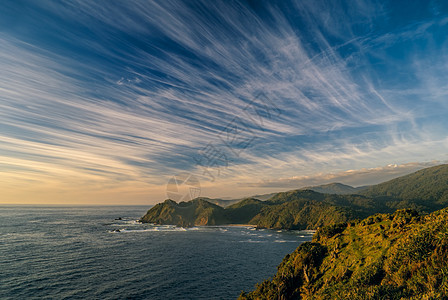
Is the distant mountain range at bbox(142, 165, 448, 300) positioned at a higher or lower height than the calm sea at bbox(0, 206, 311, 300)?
higher

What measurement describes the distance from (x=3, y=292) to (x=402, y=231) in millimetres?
114106

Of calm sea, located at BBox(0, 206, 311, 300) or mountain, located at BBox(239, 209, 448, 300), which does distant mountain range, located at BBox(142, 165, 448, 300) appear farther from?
calm sea, located at BBox(0, 206, 311, 300)

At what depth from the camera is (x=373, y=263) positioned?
142ft

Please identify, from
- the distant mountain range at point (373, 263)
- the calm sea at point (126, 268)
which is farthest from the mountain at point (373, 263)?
the calm sea at point (126, 268)

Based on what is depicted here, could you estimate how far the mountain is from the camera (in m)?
33.6

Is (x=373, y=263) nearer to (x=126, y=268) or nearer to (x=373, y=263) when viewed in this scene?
(x=373, y=263)

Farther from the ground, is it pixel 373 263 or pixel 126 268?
pixel 373 263

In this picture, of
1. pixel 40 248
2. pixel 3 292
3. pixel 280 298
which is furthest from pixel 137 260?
pixel 280 298

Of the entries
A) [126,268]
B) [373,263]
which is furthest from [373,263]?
[126,268]

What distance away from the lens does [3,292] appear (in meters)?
64.1

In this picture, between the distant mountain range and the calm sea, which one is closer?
the distant mountain range

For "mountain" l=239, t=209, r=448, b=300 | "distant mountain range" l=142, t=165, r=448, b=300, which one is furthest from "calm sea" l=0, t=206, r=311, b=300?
"distant mountain range" l=142, t=165, r=448, b=300

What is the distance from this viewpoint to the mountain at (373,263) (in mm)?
33562

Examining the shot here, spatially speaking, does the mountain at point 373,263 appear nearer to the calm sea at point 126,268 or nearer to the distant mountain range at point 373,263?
the distant mountain range at point 373,263
